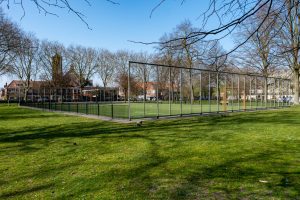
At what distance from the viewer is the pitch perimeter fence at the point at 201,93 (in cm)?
1981

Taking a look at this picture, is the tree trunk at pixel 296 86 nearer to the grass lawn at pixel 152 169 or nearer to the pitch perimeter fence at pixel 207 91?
the pitch perimeter fence at pixel 207 91

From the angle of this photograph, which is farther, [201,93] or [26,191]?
[201,93]

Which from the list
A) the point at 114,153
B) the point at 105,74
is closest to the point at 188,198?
the point at 114,153

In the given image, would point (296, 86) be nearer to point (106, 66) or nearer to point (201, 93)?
point (201, 93)

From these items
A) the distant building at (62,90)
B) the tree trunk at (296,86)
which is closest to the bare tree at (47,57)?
the distant building at (62,90)

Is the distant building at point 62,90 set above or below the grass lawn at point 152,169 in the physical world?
above

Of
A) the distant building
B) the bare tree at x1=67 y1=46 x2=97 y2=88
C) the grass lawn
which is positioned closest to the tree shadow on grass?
the grass lawn

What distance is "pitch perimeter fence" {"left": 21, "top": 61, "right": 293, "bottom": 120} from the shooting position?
19.8 meters

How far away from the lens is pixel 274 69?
105ft

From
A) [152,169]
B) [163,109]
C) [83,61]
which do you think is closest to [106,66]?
[83,61]

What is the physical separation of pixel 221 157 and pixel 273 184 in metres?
1.77

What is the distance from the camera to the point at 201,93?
811 inches

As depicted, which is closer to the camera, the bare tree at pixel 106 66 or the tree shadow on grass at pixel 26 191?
the tree shadow on grass at pixel 26 191

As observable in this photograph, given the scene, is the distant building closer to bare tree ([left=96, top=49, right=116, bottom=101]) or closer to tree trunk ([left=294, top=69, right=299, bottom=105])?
bare tree ([left=96, top=49, right=116, bottom=101])
